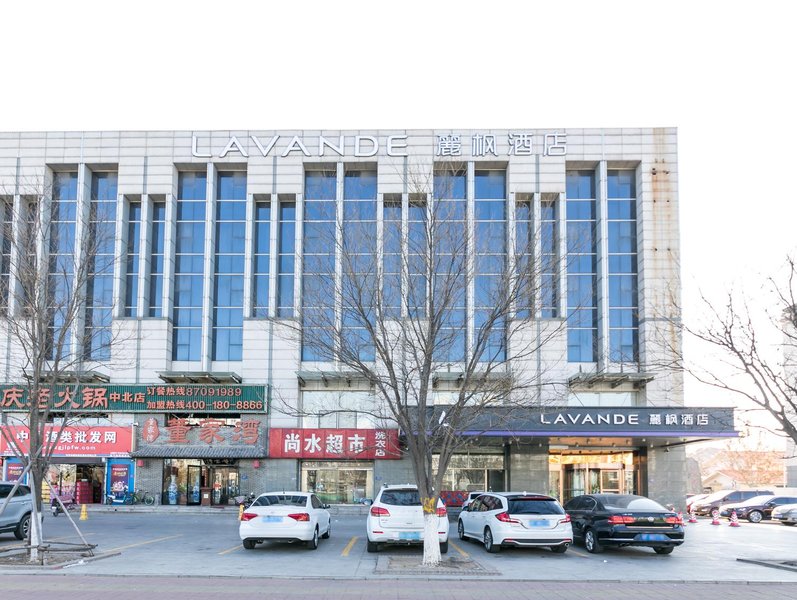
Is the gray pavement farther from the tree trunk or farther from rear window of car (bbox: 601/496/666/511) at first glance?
rear window of car (bbox: 601/496/666/511)

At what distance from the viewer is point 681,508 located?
3925 centimetres

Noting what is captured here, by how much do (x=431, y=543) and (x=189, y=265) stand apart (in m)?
28.9

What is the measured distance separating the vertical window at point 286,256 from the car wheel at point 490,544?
22695 millimetres

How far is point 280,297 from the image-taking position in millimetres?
40906

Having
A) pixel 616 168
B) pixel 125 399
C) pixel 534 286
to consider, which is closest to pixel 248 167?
pixel 125 399

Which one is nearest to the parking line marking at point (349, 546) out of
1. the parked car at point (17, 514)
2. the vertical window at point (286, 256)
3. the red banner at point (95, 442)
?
the parked car at point (17, 514)

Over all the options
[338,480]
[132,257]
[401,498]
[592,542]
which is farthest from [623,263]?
[401,498]

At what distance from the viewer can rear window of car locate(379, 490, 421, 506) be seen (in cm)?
1870

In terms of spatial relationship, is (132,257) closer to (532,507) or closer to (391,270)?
(391,270)

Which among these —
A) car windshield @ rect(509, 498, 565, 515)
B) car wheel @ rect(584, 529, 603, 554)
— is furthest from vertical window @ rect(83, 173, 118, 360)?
car wheel @ rect(584, 529, 603, 554)

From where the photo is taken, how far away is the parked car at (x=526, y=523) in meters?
18.2

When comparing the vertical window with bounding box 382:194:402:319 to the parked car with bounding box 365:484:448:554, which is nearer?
the parked car with bounding box 365:484:448:554

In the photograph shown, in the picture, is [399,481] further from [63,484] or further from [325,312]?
[325,312]

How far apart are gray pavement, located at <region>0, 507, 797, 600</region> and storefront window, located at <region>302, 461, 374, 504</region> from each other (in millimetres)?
16654
